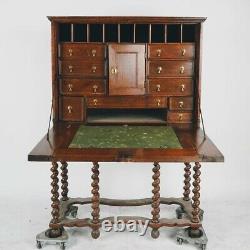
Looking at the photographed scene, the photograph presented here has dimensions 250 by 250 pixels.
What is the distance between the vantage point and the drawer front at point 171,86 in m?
4.77

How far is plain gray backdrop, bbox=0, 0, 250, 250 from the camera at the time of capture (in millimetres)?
5406

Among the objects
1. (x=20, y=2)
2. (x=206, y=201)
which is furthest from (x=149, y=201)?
(x=20, y=2)

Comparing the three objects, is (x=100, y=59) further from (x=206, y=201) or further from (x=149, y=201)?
(x=206, y=201)

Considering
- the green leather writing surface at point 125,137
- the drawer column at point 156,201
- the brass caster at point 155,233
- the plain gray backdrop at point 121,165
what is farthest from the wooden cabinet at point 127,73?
the brass caster at point 155,233

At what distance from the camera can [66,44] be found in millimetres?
4707

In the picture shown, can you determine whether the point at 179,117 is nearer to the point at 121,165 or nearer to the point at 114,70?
the point at 114,70

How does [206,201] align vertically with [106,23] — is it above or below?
below

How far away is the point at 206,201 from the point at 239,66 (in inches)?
60.9

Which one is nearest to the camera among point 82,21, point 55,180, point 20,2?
point 55,180

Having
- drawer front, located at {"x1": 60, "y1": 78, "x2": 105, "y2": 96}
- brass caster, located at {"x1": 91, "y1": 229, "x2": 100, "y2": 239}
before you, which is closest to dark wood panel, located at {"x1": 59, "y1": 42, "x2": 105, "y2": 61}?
drawer front, located at {"x1": 60, "y1": 78, "x2": 105, "y2": 96}

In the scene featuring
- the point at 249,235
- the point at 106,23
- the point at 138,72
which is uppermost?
the point at 106,23

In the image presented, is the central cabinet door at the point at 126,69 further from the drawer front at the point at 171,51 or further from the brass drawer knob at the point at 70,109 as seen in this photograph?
the brass drawer knob at the point at 70,109

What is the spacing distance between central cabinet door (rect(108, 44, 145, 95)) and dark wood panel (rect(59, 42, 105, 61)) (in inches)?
4.2

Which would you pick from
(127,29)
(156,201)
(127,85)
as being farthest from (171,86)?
(156,201)
